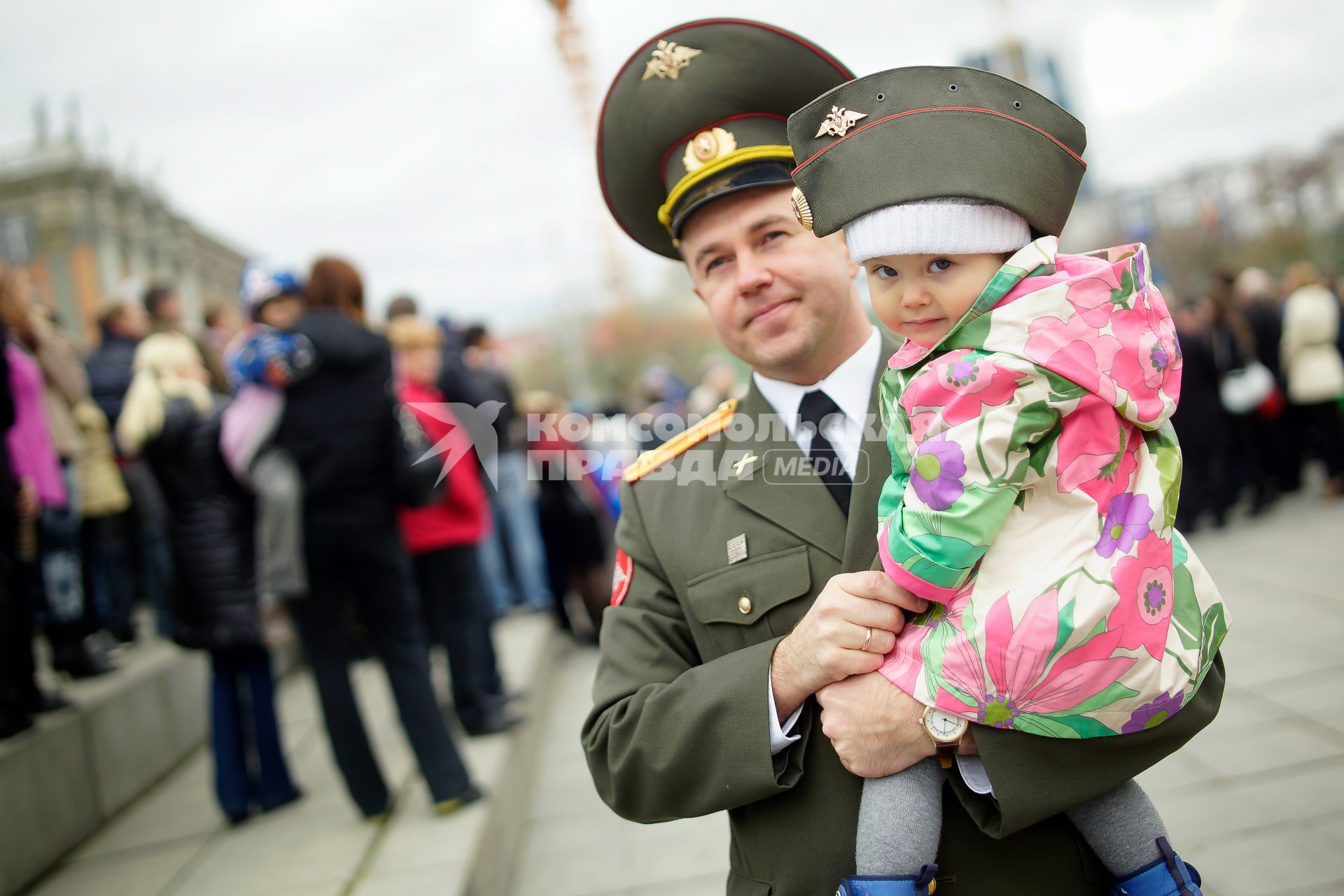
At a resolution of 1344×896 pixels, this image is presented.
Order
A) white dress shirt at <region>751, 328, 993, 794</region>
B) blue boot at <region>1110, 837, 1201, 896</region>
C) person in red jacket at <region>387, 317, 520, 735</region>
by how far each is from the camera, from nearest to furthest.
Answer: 1. blue boot at <region>1110, 837, 1201, 896</region>
2. white dress shirt at <region>751, 328, 993, 794</region>
3. person in red jacket at <region>387, 317, 520, 735</region>

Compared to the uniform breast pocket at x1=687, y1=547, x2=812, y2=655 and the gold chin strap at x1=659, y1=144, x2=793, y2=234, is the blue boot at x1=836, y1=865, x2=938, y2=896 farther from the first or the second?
the gold chin strap at x1=659, y1=144, x2=793, y2=234

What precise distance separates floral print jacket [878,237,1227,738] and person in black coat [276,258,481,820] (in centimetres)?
286

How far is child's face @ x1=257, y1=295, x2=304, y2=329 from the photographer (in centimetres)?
396

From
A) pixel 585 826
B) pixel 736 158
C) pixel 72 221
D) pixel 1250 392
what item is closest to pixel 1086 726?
pixel 736 158

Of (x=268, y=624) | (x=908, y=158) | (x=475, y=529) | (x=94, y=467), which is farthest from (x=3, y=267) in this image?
(x=908, y=158)

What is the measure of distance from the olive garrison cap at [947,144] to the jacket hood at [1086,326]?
0.09 m

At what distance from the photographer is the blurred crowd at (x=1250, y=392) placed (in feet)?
26.5

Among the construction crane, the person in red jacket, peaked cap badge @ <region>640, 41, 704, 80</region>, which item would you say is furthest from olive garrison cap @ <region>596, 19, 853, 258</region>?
the construction crane

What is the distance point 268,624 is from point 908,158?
3664 millimetres

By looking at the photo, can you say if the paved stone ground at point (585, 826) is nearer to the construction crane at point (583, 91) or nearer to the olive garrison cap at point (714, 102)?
the olive garrison cap at point (714, 102)

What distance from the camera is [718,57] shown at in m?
1.90

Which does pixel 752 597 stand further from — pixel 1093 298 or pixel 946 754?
pixel 1093 298

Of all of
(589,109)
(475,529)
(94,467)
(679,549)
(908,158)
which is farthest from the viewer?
(589,109)

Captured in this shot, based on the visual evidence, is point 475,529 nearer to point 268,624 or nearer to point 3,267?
point 268,624
